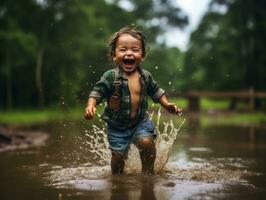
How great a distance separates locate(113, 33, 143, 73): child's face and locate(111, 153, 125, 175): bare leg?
928 millimetres

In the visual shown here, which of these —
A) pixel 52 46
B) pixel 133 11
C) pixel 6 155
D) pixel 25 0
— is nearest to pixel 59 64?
pixel 52 46

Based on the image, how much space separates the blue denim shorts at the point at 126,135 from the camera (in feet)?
18.7

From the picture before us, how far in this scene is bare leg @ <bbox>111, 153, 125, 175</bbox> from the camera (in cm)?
566

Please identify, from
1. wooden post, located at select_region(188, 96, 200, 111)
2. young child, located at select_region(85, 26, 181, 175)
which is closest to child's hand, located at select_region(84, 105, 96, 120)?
young child, located at select_region(85, 26, 181, 175)

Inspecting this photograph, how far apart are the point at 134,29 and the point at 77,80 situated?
2898 cm

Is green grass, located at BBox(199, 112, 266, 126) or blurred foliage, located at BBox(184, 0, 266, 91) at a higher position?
blurred foliage, located at BBox(184, 0, 266, 91)

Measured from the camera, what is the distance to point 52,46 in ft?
112

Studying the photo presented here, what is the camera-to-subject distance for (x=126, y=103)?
577cm

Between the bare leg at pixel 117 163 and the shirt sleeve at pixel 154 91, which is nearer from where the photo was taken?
the bare leg at pixel 117 163

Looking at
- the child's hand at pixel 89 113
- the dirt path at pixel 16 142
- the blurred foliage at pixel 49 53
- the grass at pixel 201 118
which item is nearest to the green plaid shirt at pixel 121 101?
the child's hand at pixel 89 113

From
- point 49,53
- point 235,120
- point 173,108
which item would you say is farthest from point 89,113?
point 49,53

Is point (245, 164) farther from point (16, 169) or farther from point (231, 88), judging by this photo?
point (231, 88)

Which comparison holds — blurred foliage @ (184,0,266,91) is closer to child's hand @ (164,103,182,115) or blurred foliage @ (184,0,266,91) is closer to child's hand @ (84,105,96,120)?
child's hand @ (164,103,182,115)

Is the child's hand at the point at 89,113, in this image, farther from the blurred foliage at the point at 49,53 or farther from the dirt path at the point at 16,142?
the blurred foliage at the point at 49,53
